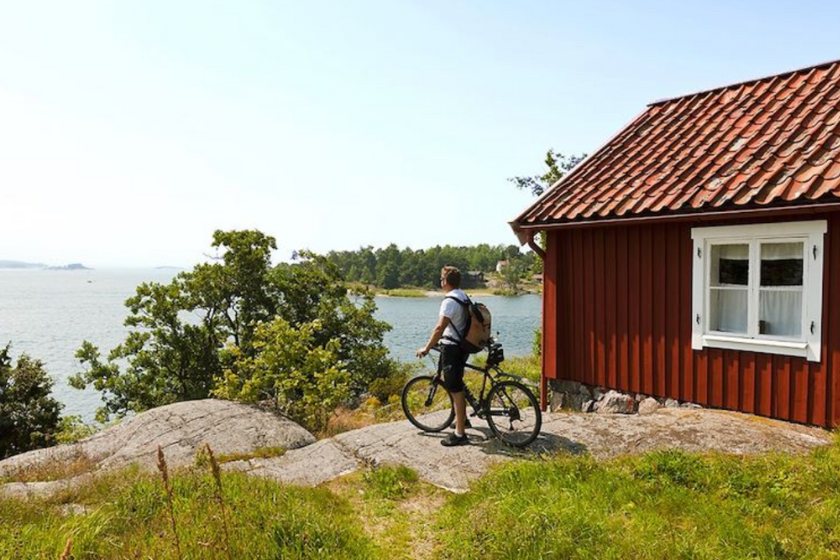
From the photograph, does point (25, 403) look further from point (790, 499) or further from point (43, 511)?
point (790, 499)

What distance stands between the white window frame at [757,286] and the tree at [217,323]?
16232mm

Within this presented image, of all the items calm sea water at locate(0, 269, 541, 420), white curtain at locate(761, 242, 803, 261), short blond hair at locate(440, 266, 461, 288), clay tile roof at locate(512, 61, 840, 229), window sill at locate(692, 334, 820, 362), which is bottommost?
calm sea water at locate(0, 269, 541, 420)

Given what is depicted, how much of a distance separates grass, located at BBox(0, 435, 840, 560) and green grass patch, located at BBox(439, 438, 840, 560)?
12 mm

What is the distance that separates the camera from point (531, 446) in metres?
6.44

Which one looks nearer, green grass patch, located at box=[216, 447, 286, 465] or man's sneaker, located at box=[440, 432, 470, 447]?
man's sneaker, located at box=[440, 432, 470, 447]

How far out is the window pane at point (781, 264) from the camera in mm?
6930

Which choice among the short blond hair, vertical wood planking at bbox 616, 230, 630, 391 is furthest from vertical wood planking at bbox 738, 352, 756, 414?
the short blond hair

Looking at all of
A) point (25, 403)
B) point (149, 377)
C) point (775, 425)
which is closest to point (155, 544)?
point (775, 425)

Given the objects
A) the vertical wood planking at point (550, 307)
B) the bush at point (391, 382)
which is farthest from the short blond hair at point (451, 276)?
the bush at point (391, 382)

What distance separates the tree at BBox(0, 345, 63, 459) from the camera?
15.7 meters

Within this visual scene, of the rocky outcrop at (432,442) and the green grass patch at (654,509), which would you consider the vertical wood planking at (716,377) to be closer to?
the rocky outcrop at (432,442)

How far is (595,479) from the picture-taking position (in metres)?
4.98

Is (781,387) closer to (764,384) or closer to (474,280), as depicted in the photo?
(764,384)

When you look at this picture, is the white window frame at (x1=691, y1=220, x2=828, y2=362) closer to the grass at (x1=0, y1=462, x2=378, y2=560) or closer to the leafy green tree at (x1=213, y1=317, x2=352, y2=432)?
the grass at (x1=0, y1=462, x2=378, y2=560)
